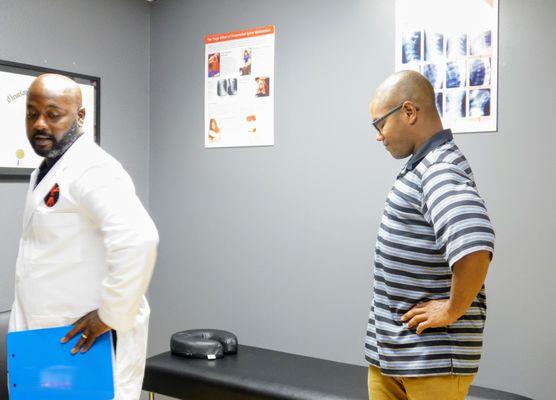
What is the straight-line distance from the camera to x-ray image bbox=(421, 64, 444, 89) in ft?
7.77

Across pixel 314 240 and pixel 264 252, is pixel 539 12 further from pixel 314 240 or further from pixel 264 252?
pixel 264 252

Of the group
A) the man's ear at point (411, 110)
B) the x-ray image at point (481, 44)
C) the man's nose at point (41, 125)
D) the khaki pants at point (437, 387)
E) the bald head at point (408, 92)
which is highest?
the x-ray image at point (481, 44)

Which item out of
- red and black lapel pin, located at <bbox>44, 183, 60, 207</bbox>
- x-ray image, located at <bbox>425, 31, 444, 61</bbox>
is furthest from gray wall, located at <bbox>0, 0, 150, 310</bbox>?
x-ray image, located at <bbox>425, 31, 444, 61</bbox>

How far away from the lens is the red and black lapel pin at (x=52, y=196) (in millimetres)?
1554

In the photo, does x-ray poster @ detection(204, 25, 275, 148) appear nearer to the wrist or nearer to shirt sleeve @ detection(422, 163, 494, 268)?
shirt sleeve @ detection(422, 163, 494, 268)

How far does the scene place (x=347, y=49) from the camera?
261cm

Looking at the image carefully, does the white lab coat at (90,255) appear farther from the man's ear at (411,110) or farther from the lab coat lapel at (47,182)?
the man's ear at (411,110)

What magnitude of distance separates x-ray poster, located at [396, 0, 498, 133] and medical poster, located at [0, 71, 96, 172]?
1746mm

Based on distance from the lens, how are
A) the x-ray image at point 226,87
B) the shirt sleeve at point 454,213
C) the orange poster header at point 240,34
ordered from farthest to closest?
1. the x-ray image at point 226,87
2. the orange poster header at point 240,34
3. the shirt sleeve at point 454,213

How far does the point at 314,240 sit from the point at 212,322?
79 centimetres

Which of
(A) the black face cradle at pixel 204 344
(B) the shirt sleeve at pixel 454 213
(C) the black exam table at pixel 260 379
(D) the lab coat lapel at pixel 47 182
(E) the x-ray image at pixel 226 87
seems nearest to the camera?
(B) the shirt sleeve at pixel 454 213

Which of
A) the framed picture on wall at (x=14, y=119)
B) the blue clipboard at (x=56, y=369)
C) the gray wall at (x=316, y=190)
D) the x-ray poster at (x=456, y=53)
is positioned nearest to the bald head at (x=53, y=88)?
the blue clipboard at (x=56, y=369)

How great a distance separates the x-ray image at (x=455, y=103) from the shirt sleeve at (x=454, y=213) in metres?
1.02

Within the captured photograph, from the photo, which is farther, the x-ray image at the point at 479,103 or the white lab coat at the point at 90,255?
the x-ray image at the point at 479,103
